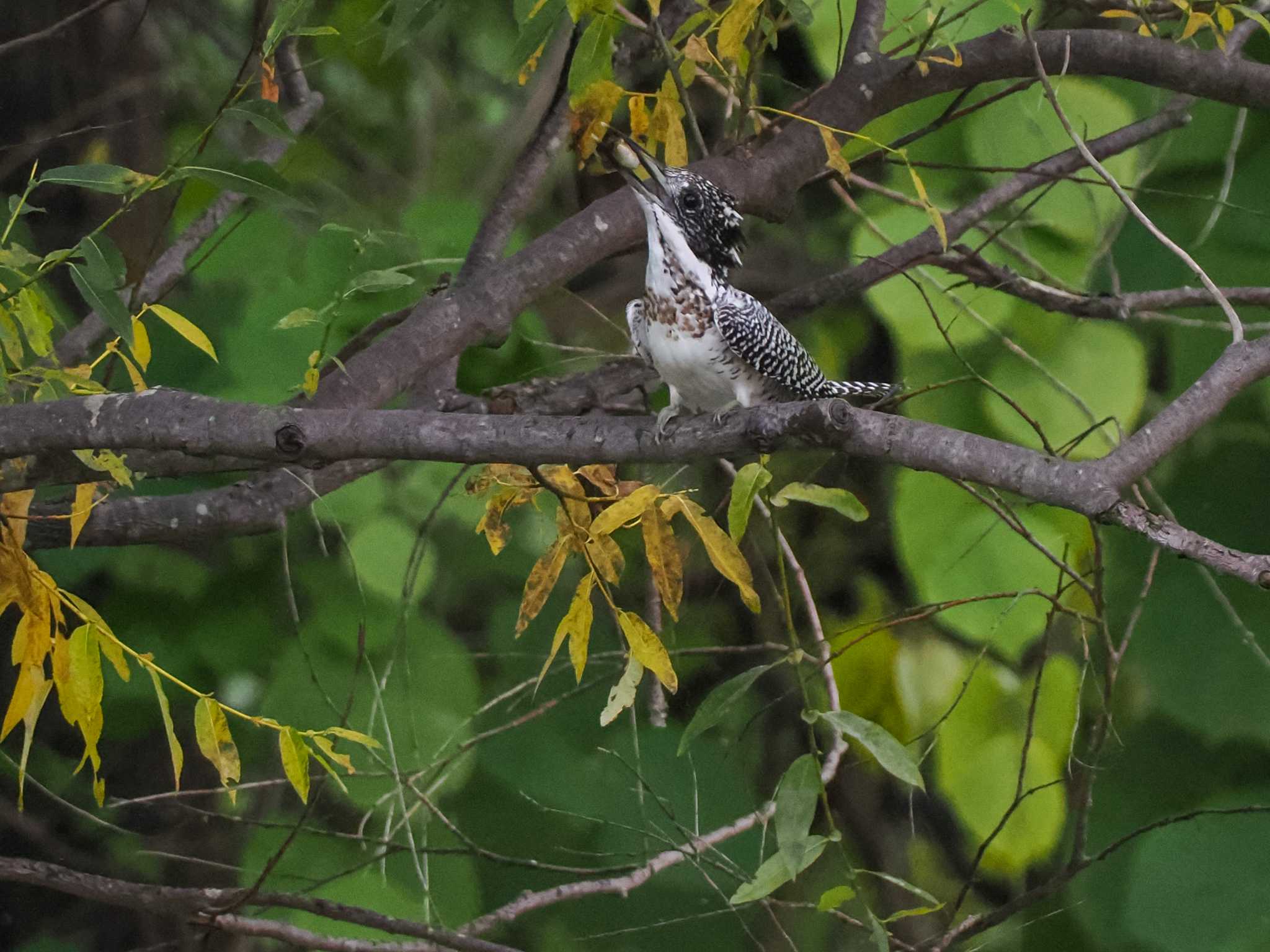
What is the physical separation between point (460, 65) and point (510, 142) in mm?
120

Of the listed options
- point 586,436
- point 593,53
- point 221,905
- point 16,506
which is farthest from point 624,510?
point 221,905

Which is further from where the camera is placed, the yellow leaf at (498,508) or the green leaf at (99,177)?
the yellow leaf at (498,508)

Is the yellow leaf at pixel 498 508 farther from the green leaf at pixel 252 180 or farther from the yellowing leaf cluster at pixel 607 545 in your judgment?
the green leaf at pixel 252 180

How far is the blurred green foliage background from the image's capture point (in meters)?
1.27

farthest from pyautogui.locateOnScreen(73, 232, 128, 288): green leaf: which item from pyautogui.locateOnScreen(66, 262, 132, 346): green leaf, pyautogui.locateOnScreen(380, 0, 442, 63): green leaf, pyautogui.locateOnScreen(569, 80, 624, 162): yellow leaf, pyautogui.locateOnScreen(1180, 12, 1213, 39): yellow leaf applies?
pyautogui.locateOnScreen(1180, 12, 1213, 39): yellow leaf

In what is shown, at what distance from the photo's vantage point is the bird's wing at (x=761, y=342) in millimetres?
980

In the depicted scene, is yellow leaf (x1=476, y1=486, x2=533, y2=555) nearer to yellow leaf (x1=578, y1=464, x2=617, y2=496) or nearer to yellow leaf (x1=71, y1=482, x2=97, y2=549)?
yellow leaf (x1=578, y1=464, x2=617, y2=496)

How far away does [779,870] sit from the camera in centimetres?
77

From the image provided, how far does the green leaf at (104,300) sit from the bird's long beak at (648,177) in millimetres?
434

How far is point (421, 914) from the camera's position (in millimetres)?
1271

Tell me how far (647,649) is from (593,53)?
0.38 meters

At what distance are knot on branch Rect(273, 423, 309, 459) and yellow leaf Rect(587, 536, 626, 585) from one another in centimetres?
22

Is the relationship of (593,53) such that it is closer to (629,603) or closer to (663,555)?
(663,555)

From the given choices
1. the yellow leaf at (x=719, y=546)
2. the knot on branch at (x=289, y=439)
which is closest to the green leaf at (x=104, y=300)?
the knot on branch at (x=289, y=439)
